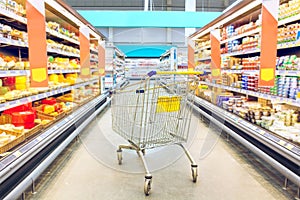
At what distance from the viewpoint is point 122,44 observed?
17.1 metres

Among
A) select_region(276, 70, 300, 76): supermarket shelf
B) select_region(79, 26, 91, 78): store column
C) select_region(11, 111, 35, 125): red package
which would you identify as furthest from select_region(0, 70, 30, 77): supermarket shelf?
select_region(276, 70, 300, 76): supermarket shelf

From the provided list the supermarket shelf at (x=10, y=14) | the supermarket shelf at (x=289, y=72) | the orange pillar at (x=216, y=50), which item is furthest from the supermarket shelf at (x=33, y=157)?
the orange pillar at (x=216, y=50)

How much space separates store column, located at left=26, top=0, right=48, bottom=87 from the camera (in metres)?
2.54

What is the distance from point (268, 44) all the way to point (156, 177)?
1791 millimetres

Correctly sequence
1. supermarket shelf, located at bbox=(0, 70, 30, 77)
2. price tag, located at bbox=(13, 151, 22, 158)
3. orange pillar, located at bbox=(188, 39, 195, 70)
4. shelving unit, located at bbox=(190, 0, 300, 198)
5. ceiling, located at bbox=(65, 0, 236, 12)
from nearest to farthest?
price tag, located at bbox=(13, 151, 22, 158) → supermarket shelf, located at bbox=(0, 70, 30, 77) → shelving unit, located at bbox=(190, 0, 300, 198) → orange pillar, located at bbox=(188, 39, 195, 70) → ceiling, located at bbox=(65, 0, 236, 12)

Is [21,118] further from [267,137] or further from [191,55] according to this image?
[191,55]

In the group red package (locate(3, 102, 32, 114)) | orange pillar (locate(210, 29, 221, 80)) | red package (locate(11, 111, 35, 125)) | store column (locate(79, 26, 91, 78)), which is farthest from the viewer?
orange pillar (locate(210, 29, 221, 80))

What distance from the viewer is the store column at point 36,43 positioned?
2.54 m

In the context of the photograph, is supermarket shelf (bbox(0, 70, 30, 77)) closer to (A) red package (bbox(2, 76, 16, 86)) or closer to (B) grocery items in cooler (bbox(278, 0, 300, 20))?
(A) red package (bbox(2, 76, 16, 86))

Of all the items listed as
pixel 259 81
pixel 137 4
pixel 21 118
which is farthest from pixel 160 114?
pixel 137 4

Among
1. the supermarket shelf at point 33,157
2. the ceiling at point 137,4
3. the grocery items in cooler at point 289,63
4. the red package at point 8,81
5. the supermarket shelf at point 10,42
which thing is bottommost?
the supermarket shelf at point 33,157

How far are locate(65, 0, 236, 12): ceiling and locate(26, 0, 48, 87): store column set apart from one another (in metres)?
15.6

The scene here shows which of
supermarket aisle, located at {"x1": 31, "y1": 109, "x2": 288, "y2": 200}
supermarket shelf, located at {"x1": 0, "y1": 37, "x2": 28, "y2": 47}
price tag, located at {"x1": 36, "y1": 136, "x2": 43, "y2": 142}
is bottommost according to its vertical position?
supermarket aisle, located at {"x1": 31, "y1": 109, "x2": 288, "y2": 200}

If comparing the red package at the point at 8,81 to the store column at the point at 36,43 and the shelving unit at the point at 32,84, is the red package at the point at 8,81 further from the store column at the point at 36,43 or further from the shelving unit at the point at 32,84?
the store column at the point at 36,43
